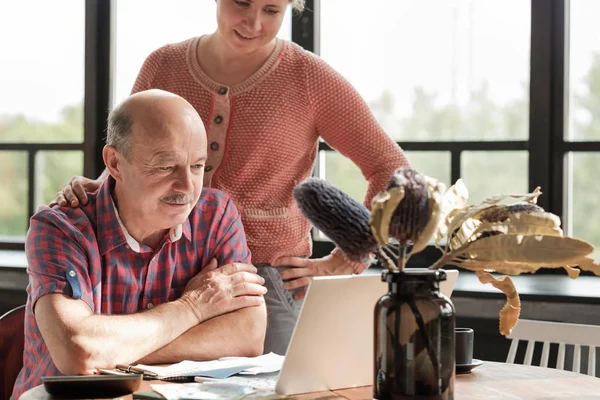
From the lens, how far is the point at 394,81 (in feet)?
12.6

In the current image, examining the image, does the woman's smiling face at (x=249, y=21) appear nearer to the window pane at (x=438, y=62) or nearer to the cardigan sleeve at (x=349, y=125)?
the cardigan sleeve at (x=349, y=125)

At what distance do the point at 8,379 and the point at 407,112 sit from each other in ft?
7.17

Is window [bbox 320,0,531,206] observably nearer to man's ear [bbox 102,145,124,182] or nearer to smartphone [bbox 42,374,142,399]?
man's ear [bbox 102,145,124,182]

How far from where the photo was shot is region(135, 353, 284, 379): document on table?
5.69 ft

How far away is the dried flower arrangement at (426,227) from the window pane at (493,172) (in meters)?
2.26

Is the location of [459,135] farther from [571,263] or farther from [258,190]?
[571,263]

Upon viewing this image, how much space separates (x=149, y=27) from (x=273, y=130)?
2074mm

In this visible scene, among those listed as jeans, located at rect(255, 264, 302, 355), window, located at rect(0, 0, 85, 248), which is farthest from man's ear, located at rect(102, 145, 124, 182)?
window, located at rect(0, 0, 85, 248)

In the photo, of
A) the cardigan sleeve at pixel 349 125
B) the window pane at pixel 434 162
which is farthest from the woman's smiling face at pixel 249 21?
the window pane at pixel 434 162

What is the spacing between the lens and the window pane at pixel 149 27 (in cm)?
415

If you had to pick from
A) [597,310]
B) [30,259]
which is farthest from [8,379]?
[597,310]

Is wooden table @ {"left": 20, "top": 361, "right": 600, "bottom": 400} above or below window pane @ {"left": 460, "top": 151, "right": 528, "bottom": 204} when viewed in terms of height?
below

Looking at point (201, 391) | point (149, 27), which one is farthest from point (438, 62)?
point (201, 391)

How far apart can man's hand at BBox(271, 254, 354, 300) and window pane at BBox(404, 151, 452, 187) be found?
→ 4.95 feet
